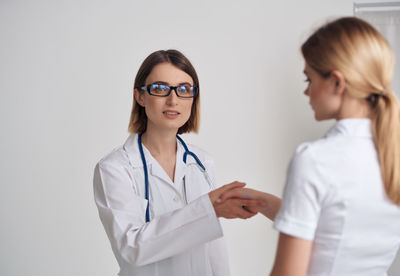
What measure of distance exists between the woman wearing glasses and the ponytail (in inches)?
21.8

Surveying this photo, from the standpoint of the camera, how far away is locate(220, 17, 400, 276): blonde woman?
0.94 m

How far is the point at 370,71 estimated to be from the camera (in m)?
0.96

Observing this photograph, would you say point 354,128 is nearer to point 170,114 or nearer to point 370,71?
point 370,71

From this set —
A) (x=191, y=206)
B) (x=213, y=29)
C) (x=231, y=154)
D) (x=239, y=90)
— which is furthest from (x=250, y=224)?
(x=191, y=206)

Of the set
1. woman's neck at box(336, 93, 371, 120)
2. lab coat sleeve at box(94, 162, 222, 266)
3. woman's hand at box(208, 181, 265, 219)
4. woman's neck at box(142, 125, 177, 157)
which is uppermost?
woman's neck at box(336, 93, 371, 120)

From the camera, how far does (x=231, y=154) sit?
3402 millimetres

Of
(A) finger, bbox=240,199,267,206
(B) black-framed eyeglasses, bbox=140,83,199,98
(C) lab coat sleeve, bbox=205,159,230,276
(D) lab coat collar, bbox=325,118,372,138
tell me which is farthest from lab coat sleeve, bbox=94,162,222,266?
(D) lab coat collar, bbox=325,118,372,138

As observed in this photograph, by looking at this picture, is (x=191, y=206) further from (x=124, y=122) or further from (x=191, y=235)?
(x=124, y=122)

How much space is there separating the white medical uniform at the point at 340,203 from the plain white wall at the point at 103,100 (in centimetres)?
238

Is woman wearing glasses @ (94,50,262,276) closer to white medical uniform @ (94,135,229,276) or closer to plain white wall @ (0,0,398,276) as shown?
white medical uniform @ (94,135,229,276)

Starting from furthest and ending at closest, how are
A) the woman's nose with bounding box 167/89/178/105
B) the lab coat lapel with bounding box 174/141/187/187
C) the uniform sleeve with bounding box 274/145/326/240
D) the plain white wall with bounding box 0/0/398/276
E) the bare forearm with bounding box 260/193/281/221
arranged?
the plain white wall with bounding box 0/0/398/276 → the lab coat lapel with bounding box 174/141/187/187 → the woman's nose with bounding box 167/89/178/105 → the bare forearm with bounding box 260/193/281/221 → the uniform sleeve with bounding box 274/145/326/240

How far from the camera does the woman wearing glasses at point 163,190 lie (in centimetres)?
145

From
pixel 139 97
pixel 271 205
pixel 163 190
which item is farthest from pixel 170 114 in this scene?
pixel 271 205

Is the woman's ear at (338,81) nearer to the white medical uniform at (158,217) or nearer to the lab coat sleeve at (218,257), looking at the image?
the white medical uniform at (158,217)
